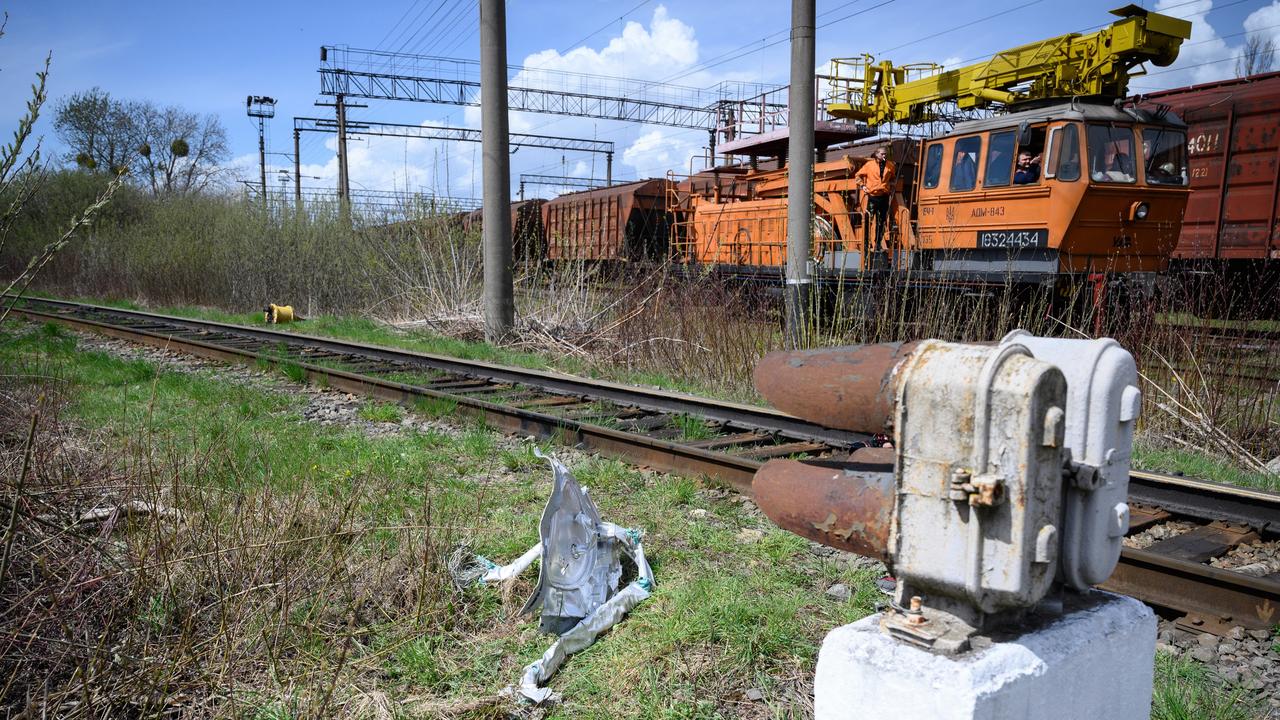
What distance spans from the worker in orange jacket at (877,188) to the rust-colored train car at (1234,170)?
14.2ft

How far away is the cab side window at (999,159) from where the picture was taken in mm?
11148

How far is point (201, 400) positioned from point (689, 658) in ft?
20.9

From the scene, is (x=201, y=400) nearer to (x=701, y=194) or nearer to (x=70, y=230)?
(x=70, y=230)

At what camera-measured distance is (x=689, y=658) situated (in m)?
2.86

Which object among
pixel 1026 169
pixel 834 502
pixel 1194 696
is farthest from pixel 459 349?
pixel 834 502

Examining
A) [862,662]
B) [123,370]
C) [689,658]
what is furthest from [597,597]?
[123,370]

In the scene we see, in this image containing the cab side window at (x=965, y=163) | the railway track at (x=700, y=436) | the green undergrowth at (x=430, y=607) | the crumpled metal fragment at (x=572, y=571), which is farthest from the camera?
the cab side window at (x=965, y=163)

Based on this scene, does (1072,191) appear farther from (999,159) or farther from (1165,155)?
(1165,155)

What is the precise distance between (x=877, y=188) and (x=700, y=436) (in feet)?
27.1

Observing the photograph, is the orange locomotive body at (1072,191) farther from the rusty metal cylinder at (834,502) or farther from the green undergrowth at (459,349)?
the rusty metal cylinder at (834,502)

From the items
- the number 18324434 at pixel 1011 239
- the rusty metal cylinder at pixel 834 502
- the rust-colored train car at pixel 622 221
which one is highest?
the rust-colored train car at pixel 622 221

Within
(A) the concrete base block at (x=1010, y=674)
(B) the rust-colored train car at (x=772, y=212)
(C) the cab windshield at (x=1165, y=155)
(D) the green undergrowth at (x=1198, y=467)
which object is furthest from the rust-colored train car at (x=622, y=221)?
(A) the concrete base block at (x=1010, y=674)

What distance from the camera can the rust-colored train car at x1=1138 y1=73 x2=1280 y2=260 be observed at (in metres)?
13.0

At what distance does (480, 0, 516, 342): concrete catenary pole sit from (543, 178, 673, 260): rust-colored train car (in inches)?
303
